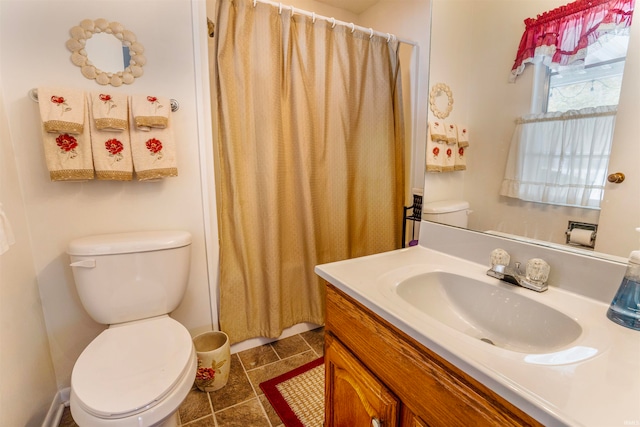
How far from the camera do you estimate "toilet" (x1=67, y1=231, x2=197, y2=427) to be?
2.93ft

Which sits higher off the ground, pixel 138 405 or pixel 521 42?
pixel 521 42

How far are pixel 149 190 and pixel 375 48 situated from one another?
156cm

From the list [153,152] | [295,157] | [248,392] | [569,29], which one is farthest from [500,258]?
[153,152]

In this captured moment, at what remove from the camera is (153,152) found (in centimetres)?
135

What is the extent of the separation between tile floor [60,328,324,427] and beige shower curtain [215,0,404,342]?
0.12 metres

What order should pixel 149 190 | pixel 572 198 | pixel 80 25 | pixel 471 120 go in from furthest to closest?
pixel 149 190, pixel 80 25, pixel 471 120, pixel 572 198

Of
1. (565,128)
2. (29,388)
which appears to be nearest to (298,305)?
(29,388)

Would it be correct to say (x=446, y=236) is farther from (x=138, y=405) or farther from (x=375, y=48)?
(x=375, y=48)

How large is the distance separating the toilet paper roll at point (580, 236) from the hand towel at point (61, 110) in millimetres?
1801

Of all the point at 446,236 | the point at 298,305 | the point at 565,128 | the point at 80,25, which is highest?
the point at 80,25

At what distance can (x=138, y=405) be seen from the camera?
0.88 meters

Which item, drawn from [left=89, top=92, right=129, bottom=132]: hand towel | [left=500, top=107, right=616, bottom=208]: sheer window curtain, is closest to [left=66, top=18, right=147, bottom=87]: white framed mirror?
[left=89, top=92, right=129, bottom=132]: hand towel

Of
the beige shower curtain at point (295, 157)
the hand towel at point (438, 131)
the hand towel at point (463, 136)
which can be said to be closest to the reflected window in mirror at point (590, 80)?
the hand towel at point (463, 136)

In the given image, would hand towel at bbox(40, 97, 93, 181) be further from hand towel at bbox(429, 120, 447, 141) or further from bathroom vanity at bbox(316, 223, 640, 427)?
hand towel at bbox(429, 120, 447, 141)
